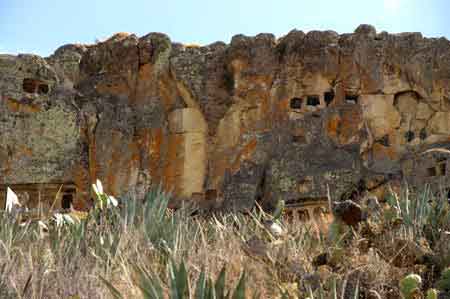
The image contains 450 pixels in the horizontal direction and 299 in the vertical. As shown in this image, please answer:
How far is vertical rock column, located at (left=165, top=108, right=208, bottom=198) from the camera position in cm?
1777

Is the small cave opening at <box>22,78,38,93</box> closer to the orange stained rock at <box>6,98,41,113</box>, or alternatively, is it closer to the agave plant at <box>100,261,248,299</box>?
the orange stained rock at <box>6,98,41,113</box>

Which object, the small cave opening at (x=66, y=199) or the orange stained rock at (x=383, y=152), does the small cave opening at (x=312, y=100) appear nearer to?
the orange stained rock at (x=383, y=152)

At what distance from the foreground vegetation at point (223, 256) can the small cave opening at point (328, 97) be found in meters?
9.96

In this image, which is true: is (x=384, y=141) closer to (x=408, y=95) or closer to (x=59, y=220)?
(x=408, y=95)

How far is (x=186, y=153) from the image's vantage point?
59.1 ft

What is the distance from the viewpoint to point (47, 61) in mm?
18266

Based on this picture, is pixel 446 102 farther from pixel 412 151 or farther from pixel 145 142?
pixel 145 142

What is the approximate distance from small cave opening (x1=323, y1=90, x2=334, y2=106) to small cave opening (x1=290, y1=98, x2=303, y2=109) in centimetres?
48

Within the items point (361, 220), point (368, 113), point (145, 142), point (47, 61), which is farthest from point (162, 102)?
Answer: point (361, 220)

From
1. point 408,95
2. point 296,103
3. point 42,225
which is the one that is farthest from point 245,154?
point 42,225

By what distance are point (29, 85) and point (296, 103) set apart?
210 inches

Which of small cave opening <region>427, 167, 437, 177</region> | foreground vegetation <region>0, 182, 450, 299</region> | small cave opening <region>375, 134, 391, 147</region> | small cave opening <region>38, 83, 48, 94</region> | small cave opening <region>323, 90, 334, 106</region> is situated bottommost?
small cave opening <region>427, 167, 437, 177</region>

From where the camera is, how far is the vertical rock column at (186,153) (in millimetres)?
17766

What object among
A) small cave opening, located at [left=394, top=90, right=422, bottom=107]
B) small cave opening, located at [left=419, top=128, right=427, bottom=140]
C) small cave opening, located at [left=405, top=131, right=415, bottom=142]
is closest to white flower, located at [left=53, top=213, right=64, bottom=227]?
small cave opening, located at [left=405, top=131, right=415, bottom=142]
